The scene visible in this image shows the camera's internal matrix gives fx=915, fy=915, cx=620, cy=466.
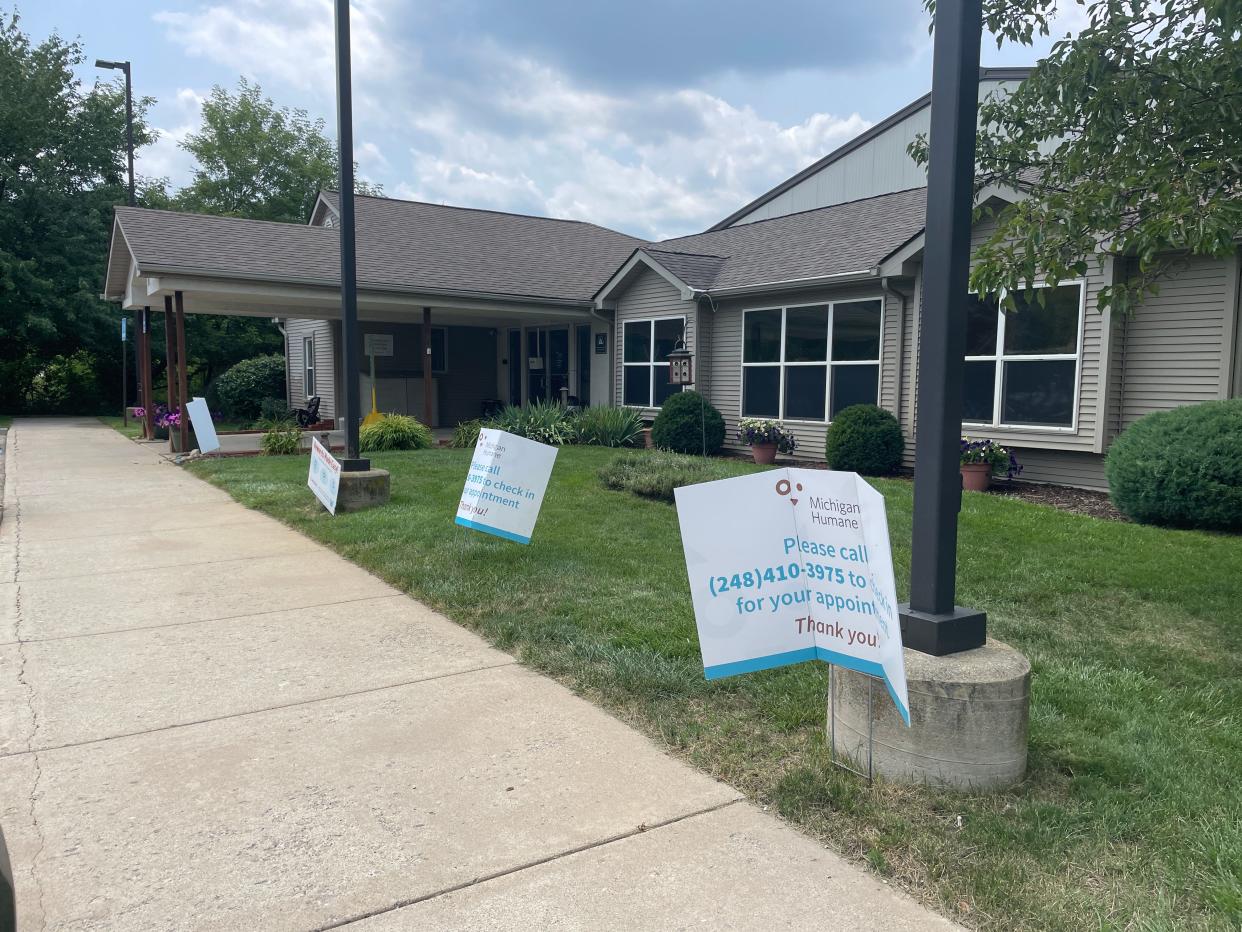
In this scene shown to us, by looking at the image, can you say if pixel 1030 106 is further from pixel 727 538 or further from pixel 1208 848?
pixel 1208 848

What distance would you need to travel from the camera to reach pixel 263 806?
A: 3275 mm

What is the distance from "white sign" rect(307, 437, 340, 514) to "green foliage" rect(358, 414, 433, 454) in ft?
18.0

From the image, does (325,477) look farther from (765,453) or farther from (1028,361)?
(1028,361)

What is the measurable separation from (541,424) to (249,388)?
527 inches

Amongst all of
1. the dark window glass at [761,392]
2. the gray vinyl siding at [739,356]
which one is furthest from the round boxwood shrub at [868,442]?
the dark window glass at [761,392]

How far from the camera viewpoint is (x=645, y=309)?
55.6 ft

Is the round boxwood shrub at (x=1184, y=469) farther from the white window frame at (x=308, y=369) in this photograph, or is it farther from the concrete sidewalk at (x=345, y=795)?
the white window frame at (x=308, y=369)

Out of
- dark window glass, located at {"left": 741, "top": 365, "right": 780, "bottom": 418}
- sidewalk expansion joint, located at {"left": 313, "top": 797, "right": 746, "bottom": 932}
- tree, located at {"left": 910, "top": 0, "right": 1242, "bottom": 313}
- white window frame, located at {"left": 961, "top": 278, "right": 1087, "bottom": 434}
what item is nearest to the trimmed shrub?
dark window glass, located at {"left": 741, "top": 365, "right": 780, "bottom": 418}

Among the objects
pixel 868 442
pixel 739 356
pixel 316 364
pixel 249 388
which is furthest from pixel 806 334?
pixel 249 388

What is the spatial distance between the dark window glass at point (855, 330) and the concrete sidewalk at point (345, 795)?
9000 mm

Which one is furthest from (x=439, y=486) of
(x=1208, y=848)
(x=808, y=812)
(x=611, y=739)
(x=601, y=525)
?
(x=1208, y=848)

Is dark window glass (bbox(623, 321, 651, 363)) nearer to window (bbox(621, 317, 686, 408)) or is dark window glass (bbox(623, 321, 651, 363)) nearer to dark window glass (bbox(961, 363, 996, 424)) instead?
window (bbox(621, 317, 686, 408))

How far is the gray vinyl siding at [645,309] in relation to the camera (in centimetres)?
1595

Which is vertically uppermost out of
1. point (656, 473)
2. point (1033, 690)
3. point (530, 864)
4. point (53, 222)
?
point (53, 222)
